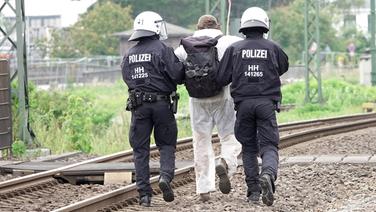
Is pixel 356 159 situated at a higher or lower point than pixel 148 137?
lower

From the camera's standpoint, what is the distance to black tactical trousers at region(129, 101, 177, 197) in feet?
35.4

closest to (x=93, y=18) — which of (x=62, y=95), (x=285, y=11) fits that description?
(x=285, y=11)

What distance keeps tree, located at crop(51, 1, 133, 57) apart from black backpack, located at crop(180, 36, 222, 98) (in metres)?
66.5

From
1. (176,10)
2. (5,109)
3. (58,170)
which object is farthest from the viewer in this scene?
(176,10)

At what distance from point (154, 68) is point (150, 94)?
0.96 feet

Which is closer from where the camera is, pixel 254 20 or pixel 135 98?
pixel 254 20

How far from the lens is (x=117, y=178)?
13484mm

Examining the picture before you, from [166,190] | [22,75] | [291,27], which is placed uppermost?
[291,27]

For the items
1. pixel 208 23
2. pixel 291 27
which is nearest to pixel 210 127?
pixel 208 23

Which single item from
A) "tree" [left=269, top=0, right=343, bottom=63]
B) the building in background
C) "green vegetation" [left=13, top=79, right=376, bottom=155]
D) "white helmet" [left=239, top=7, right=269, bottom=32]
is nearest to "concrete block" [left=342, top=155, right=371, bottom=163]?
"white helmet" [left=239, top=7, right=269, bottom=32]

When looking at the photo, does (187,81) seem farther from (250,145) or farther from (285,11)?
(285,11)

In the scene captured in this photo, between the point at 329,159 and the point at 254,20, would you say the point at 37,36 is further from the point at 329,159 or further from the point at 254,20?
the point at 254,20

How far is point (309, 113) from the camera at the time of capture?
3488cm

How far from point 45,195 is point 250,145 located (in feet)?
10.1
